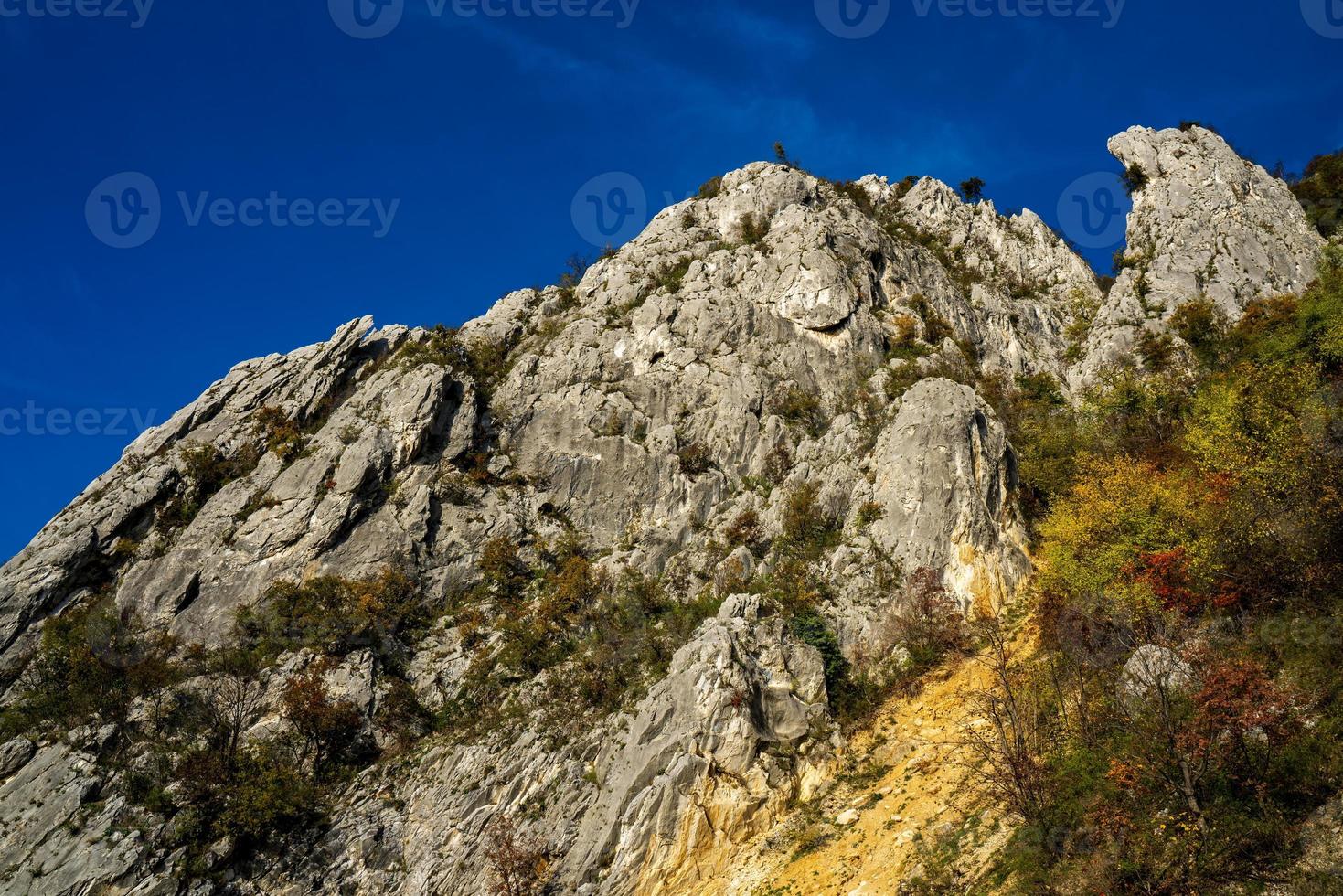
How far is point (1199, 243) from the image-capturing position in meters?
60.1

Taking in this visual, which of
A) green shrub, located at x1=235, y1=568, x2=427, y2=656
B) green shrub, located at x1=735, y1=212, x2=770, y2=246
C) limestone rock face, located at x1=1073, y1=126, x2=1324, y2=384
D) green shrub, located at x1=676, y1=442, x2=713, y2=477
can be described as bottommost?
green shrub, located at x1=235, y1=568, x2=427, y2=656

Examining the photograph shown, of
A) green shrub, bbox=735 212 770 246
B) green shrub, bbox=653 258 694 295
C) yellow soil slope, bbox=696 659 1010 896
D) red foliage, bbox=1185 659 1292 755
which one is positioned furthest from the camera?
green shrub, bbox=735 212 770 246

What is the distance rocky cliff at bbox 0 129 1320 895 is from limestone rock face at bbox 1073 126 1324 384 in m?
0.31

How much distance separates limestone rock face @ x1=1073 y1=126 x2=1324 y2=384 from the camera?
56031mm

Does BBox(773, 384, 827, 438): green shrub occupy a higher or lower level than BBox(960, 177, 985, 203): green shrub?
lower

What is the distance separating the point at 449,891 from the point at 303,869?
6325mm

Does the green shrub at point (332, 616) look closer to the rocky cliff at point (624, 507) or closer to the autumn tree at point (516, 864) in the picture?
the rocky cliff at point (624, 507)

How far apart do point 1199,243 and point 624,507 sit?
51.7 meters

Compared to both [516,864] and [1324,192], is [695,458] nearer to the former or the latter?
[516,864]

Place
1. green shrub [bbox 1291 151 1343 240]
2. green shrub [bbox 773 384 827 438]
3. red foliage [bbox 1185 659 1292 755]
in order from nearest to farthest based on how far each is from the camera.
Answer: red foliage [bbox 1185 659 1292 755] < green shrub [bbox 773 384 827 438] < green shrub [bbox 1291 151 1343 240]

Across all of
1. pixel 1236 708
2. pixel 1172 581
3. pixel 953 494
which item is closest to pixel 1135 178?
pixel 953 494

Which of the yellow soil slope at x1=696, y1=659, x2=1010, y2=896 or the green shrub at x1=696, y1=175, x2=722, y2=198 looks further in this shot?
the green shrub at x1=696, y1=175, x2=722, y2=198

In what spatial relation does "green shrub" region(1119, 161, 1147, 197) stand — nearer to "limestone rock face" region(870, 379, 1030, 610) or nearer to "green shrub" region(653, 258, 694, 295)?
"green shrub" region(653, 258, 694, 295)

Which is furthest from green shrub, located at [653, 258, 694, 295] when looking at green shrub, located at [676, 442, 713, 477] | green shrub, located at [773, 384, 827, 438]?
green shrub, located at [676, 442, 713, 477]
